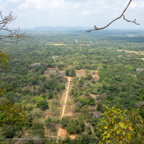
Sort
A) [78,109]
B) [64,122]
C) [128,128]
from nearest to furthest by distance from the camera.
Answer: [128,128]
[64,122]
[78,109]

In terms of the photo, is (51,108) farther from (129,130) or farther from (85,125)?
(129,130)

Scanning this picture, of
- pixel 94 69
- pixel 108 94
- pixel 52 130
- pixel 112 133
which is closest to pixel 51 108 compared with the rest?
pixel 52 130

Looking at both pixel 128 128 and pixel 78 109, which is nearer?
→ pixel 128 128

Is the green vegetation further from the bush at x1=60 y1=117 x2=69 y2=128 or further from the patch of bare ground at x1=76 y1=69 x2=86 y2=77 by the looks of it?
the patch of bare ground at x1=76 y1=69 x2=86 y2=77

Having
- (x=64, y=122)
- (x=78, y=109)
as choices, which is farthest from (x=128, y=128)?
(x=78, y=109)

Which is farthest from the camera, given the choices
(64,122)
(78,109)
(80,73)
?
(80,73)

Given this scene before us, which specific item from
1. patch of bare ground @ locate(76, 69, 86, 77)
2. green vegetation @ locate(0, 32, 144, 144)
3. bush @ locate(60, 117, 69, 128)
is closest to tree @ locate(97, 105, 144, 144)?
green vegetation @ locate(0, 32, 144, 144)

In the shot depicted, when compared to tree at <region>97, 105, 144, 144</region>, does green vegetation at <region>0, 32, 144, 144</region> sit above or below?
below

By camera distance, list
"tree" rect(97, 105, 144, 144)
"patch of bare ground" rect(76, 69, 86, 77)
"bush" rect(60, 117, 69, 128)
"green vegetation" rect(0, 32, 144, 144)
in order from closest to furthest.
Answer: "tree" rect(97, 105, 144, 144)
"green vegetation" rect(0, 32, 144, 144)
"bush" rect(60, 117, 69, 128)
"patch of bare ground" rect(76, 69, 86, 77)

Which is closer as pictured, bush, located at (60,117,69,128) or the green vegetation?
the green vegetation

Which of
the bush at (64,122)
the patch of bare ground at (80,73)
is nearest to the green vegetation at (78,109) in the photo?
the bush at (64,122)

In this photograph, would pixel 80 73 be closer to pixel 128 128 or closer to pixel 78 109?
pixel 78 109
